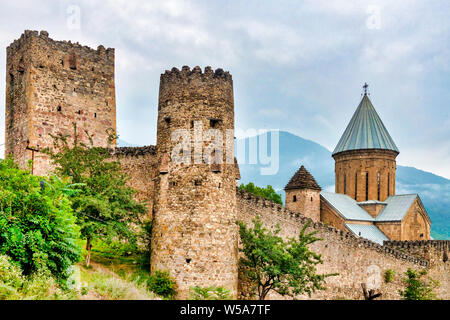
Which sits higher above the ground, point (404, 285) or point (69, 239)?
point (69, 239)

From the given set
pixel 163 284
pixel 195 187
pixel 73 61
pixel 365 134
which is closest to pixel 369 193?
pixel 365 134

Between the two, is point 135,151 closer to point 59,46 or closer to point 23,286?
point 59,46

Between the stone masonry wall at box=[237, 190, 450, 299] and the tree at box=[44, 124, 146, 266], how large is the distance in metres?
5.53

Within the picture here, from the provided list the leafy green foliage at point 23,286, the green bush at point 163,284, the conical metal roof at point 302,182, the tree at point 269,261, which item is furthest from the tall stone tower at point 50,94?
the leafy green foliage at point 23,286

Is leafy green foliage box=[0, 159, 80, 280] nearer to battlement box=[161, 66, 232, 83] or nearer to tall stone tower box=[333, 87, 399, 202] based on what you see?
battlement box=[161, 66, 232, 83]

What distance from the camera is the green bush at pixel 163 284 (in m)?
19.2

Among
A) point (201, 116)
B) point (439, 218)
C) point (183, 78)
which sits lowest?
point (439, 218)

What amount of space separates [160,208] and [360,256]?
18.4 m

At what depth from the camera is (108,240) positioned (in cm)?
2091

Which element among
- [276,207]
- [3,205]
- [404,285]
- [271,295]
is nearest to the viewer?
[3,205]

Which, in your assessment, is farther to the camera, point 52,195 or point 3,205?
point 52,195

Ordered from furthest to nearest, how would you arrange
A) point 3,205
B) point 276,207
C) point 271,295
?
point 276,207, point 271,295, point 3,205
